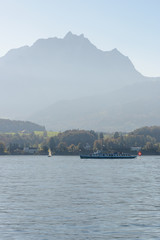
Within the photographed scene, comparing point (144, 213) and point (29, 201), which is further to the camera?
point (29, 201)

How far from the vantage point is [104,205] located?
224 feet

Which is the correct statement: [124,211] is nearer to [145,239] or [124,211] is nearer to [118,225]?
[118,225]

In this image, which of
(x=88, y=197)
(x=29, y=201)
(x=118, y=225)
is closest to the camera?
(x=118, y=225)

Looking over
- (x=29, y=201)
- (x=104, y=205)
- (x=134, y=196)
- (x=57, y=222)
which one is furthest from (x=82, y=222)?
(x=134, y=196)

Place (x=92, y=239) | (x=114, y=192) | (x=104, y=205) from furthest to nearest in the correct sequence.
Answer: (x=114, y=192) → (x=104, y=205) → (x=92, y=239)

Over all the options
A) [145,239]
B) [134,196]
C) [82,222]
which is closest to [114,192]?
[134,196]

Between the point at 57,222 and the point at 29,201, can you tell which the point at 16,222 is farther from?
the point at 29,201

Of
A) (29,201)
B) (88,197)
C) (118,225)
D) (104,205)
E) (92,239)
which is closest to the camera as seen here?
(92,239)

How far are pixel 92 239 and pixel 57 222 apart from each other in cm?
938

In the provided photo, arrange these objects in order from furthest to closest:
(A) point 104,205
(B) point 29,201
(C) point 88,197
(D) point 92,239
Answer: (C) point 88,197
(B) point 29,201
(A) point 104,205
(D) point 92,239

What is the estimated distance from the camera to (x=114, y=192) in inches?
3388

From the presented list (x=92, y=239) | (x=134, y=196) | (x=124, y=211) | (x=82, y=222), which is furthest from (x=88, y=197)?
(x=92, y=239)

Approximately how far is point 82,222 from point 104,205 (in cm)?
1433

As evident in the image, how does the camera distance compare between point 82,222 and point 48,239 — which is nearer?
point 48,239
